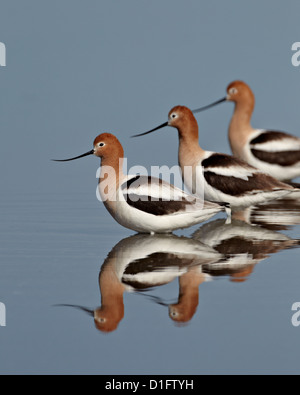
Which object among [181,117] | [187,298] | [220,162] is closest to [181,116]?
[181,117]

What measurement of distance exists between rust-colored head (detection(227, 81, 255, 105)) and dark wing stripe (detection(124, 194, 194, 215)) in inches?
252

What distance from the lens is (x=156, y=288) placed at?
7387 millimetres

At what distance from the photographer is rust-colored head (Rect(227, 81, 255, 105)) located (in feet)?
51.3

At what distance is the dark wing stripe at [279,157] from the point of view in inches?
586

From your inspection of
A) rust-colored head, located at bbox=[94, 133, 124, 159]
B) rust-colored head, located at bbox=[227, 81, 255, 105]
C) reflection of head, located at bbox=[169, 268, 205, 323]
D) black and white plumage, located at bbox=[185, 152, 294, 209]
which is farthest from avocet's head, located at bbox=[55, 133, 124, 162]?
rust-colored head, located at bbox=[227, 81, 255, 105]

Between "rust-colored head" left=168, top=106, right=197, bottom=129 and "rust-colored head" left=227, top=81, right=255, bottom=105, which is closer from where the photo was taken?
"rust-colored head" left=168, top=106, right=197, bottom=129

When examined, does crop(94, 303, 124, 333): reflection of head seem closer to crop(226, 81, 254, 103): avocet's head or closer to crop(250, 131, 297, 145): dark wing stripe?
crop(250, 131, 297, 145): dark wing stripe

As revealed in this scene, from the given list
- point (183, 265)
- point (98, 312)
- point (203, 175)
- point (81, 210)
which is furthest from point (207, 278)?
point (81, 210)

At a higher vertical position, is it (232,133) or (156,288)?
(232,133)

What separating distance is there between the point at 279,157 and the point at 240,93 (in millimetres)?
1668

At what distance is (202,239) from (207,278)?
2.09 metres

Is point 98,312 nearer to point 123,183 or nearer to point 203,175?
point 123,183

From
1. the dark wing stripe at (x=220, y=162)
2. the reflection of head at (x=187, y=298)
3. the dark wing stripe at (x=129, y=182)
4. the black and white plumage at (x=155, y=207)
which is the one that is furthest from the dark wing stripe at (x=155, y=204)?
the dark wing stripe at (x=220, y=162)

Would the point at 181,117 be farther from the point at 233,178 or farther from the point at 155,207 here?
the point at 155,207
